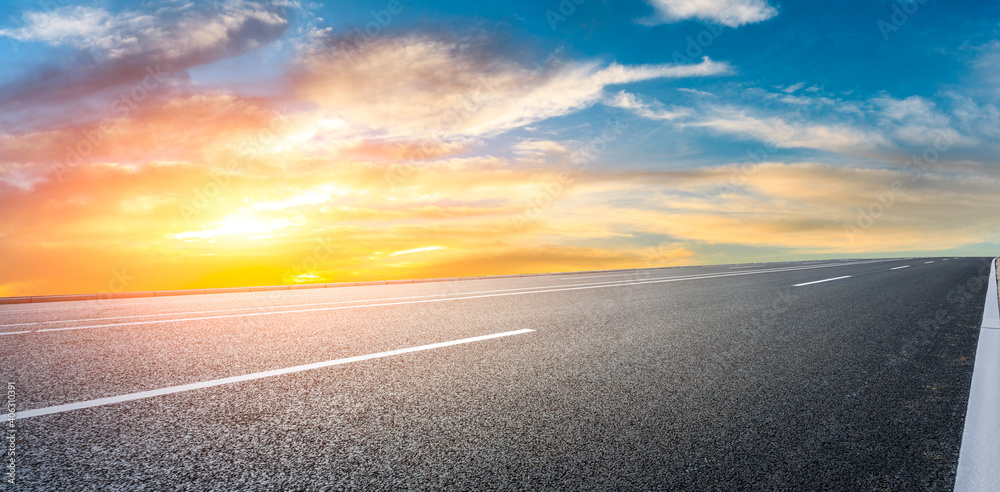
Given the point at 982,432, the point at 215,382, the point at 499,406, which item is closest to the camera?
the point at 982,432

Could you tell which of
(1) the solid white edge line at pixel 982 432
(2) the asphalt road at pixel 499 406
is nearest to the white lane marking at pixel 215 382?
(2) the asphalt road at pixel 499 406

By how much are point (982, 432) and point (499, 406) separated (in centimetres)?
273

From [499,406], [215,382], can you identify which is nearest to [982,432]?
[499,406]

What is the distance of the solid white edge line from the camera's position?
239cm

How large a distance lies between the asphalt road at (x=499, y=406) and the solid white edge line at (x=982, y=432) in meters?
→ 0.08

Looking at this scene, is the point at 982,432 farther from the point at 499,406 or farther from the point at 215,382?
the point at 215,382

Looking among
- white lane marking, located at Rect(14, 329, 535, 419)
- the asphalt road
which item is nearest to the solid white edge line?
the asphalt road

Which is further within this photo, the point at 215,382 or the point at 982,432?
the point at 215,382

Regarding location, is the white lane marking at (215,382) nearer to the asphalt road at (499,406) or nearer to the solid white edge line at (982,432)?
the asphalt road at (499,406)

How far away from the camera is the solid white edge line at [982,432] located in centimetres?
239

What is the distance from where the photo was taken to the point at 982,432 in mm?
2980

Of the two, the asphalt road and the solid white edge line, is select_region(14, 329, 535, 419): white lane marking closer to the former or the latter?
the asphalt road

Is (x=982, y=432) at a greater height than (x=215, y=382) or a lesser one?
lesser

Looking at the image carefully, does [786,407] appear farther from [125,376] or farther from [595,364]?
[125,376]
